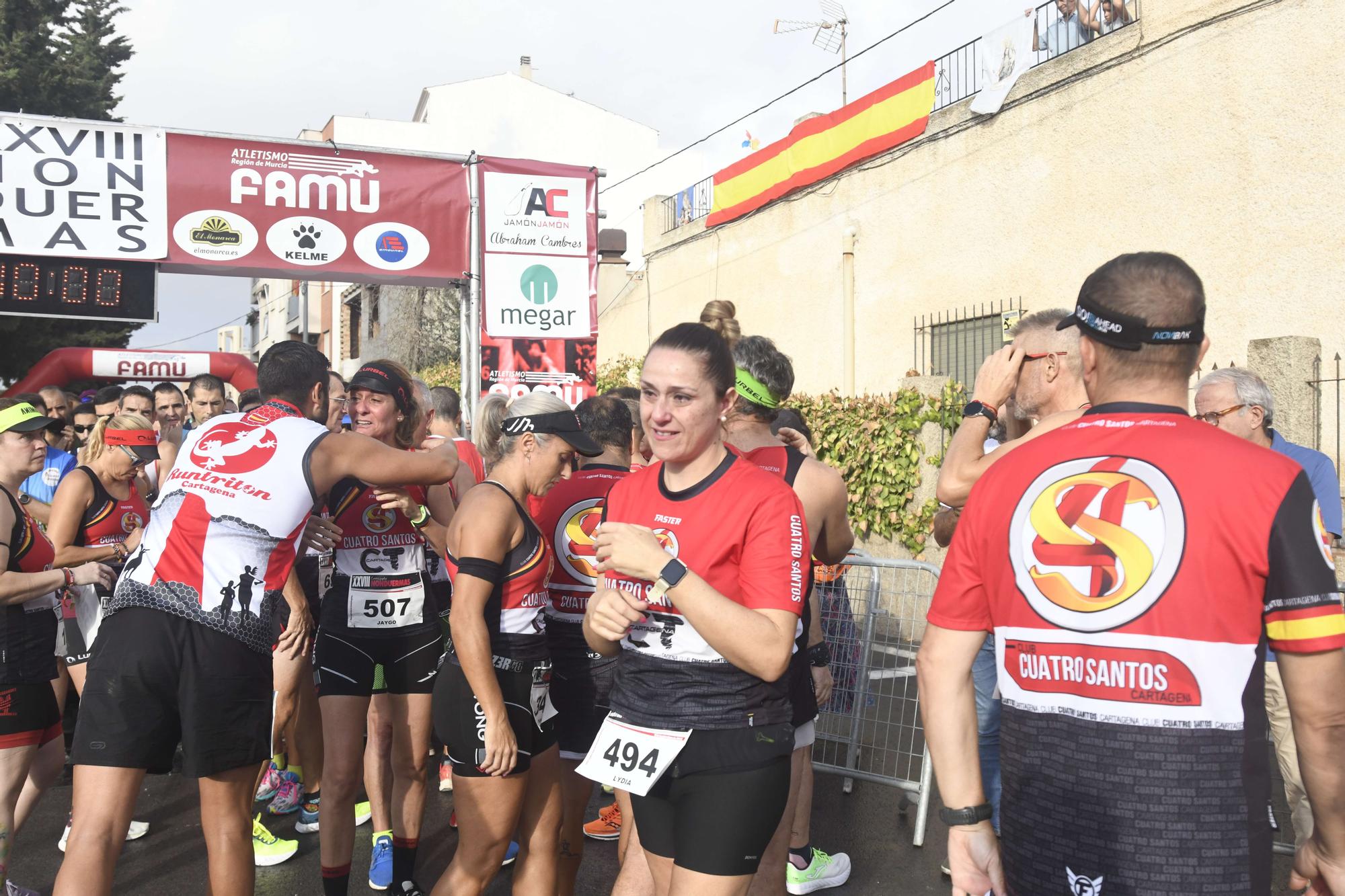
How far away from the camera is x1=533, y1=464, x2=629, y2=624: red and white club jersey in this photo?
12.6ft

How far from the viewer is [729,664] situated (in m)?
2.46

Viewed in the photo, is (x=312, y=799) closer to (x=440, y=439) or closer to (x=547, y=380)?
(x=440, y=439)

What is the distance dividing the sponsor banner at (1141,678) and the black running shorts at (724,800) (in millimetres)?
800

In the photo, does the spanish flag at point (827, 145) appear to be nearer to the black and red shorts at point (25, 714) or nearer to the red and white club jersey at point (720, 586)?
the red and white club jersey at point (720, 586)

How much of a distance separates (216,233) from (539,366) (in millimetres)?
3070

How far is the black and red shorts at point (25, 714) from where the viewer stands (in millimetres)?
3947

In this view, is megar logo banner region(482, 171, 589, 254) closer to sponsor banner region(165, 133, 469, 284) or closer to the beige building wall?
sponsor banner region(165, 133, 469, 284)

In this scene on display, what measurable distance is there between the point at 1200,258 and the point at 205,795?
9915mm

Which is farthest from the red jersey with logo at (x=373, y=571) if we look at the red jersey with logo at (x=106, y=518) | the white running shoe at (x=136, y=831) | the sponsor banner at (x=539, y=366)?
the sponsor banner at (x=539, y=366)

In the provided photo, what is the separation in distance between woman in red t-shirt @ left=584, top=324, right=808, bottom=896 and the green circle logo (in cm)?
672

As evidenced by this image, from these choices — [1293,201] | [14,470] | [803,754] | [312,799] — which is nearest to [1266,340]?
[1293,201]

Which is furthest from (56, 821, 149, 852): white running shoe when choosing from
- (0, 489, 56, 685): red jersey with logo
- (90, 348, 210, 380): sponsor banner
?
(90, 348, 210, 380): sponsor banner

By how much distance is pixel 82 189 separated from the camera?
8328 millimetres

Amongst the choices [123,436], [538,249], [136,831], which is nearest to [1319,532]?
[123,436]
